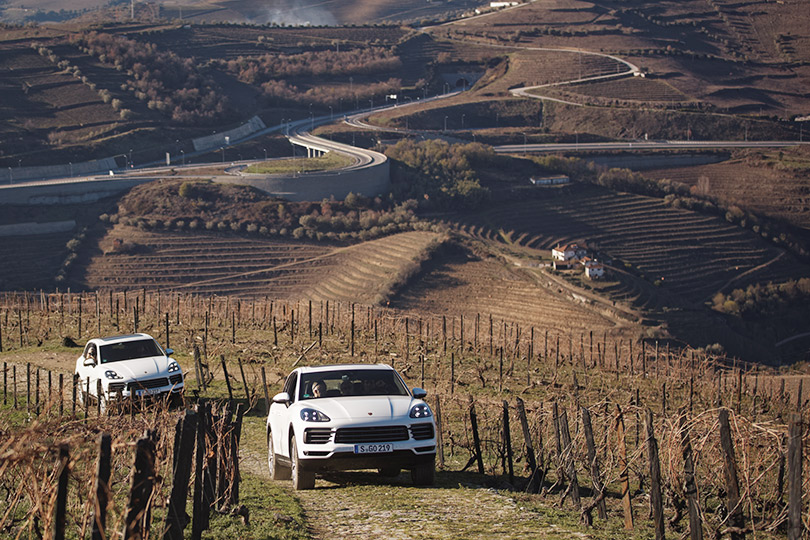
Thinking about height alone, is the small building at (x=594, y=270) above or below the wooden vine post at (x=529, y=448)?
below

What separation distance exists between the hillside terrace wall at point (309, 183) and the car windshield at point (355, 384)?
69008 millimetres

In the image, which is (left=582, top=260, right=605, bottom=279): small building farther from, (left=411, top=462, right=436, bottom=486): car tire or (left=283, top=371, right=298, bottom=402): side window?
(left=411, top=462, right=436, bottom=486): car tire

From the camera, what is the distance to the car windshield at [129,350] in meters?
17.5

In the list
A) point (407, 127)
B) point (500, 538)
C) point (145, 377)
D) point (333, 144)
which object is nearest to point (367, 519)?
point (500, 538)

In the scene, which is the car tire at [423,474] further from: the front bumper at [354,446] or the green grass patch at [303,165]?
the green grass patch at [303,165]

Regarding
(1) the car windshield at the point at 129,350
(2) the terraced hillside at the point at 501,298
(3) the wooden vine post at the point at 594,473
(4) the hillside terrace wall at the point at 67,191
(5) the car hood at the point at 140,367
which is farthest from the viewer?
(4) the hillside terrace wall at the point at 67,191

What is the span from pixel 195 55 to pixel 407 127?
37.0 meters

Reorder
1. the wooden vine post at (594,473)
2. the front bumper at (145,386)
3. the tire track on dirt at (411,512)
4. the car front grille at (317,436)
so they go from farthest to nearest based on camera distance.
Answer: the front bumper at (145,386), the car front grille at (317,436), the wooden vine post at (594,473), the tire track on dirt at (411,512)

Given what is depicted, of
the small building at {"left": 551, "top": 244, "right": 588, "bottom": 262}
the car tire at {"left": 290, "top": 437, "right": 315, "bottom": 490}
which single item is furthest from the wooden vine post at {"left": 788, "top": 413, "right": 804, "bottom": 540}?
the small building at {"left": 551, "top": 244, "right": 588, "bottom": 262}

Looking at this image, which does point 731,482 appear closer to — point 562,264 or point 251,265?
point 562,264

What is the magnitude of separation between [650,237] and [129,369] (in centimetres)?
6820

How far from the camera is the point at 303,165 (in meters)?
87.9

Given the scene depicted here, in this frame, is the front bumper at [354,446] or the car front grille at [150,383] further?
the car front grille at [150,383]

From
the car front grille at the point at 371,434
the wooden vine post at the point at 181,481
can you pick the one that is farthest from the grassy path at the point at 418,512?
the wooden vine post at the point at 181,481
